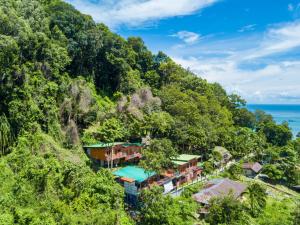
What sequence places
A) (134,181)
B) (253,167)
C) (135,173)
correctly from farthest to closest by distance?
(253,167), (135,173), (134,181)

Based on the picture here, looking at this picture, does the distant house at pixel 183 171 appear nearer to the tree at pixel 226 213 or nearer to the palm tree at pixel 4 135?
the tree at pixel 226 213

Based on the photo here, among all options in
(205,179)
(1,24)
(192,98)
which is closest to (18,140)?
(1,24)

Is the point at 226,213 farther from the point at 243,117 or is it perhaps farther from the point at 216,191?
the point at 243,117

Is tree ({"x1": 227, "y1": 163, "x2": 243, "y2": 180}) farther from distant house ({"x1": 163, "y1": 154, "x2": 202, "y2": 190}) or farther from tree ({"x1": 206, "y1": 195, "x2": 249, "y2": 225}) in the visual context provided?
tree ({"x1": 206, "y1": 195, "x2": 249, "y2": 225})

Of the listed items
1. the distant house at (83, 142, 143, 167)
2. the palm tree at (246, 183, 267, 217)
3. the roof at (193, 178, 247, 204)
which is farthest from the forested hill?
the palm tree at (246, 183, 267, 217)

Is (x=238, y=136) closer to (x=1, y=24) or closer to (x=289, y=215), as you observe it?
(x=289, y=215)

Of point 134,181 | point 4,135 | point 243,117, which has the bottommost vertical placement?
point 134,181

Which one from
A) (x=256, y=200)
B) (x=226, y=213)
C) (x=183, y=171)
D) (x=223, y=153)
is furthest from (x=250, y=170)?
(x=226, y=213)

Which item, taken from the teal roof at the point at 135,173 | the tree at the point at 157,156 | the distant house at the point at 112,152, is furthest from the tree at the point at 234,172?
the teal roof at the point at 135,173

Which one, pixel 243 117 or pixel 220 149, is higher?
pixel 243 117
